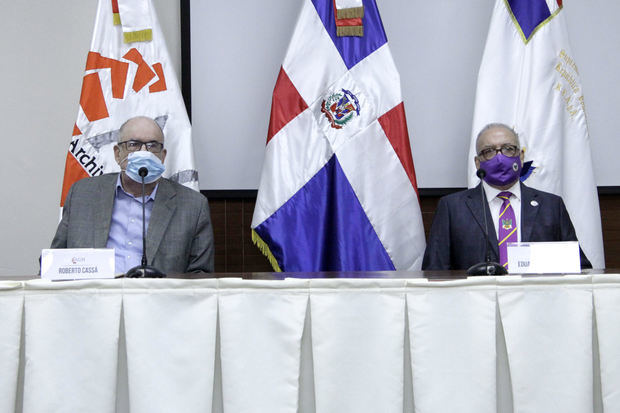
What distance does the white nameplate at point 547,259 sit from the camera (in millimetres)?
1568

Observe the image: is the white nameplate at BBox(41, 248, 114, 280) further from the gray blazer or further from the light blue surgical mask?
the gray blazer

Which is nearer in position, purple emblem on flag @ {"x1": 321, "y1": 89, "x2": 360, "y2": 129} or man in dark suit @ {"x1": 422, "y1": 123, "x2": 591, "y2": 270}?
man in dark suit @ {"x1": 422, "y1": 123, "x2": 591, "y2": 270}

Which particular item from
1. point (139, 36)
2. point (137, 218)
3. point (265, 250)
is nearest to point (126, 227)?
point (137, 218)

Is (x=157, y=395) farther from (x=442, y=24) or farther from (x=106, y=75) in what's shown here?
(x=442, y=24)

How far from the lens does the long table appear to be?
1404mm

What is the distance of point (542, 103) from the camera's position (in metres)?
3.04

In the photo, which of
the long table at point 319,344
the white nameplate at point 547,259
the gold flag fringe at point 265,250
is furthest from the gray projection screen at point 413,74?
the long table at point 319,344

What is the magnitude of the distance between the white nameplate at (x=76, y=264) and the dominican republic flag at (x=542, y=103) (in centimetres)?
197

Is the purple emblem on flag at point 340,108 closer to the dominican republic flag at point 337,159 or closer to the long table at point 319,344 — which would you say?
the dominican republic flag at point 337,159

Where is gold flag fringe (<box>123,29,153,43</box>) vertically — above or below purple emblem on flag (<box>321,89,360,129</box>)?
above

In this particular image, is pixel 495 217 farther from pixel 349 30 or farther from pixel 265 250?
pixel 349 30

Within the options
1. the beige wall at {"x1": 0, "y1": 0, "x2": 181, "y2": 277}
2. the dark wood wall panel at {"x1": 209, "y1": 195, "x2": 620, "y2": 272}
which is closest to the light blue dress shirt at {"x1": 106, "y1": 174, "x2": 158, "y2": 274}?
the dark wood wall panel at {"x1": 209, "y1": 195, "x2": 620, "y2": 272}

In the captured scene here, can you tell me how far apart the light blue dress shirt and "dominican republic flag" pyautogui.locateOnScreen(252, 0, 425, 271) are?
2.18 ft

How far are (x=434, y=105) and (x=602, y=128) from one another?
0.95 meters
